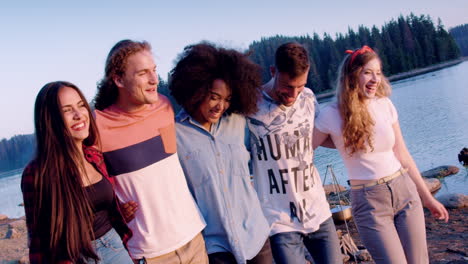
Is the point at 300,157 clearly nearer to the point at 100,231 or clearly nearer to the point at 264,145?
the point at 264,145

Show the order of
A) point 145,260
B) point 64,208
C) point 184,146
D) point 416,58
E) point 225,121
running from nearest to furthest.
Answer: point 64,208 < point 145,260 < point 184,146 < point 225,121 < point 416,58

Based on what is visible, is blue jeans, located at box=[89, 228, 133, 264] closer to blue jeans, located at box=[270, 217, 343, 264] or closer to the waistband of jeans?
blue jeans, located at box=[270, 217, 343, 264]

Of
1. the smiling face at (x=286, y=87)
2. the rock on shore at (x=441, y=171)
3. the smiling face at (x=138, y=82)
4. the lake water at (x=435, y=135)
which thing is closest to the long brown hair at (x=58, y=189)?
the smiling face at (x=138, y=82)

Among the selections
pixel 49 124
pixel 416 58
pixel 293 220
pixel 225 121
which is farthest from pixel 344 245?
pixel 416 58

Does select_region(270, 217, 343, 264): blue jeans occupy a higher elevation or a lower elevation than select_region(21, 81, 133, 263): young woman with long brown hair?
lower

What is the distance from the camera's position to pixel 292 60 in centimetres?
281

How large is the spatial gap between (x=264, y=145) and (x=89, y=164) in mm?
1213

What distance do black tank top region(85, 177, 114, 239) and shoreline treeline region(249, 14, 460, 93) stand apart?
203 feet

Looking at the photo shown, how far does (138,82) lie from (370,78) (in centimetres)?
182

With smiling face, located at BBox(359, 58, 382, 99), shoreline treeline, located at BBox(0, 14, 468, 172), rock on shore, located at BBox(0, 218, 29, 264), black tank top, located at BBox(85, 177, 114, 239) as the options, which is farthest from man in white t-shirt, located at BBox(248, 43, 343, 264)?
shoreline treeline, located at BBox(0, 14, 468, 172)

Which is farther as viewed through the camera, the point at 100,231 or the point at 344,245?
the point at 344,245

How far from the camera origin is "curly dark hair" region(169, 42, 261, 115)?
269 centimetres

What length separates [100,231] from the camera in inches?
95.2

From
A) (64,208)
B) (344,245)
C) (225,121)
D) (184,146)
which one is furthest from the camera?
(344,245)
